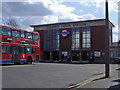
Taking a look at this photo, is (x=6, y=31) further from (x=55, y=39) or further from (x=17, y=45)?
(x=55, y=39)

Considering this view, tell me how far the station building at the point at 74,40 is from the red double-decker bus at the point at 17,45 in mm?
19717

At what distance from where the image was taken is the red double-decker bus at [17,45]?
772 inches

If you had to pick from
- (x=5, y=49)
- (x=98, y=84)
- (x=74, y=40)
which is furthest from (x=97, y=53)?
(x=98, y=84)

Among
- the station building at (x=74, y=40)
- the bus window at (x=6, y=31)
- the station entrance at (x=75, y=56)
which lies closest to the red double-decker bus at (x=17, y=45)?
the bus window at (x=6, y=31)

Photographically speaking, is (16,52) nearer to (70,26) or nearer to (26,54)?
(26,54)

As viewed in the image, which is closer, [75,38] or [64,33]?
[75,38]

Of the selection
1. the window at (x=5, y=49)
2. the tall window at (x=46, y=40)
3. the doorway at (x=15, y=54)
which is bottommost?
the doorway at (x=15, y=54)

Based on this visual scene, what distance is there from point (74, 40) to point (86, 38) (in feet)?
11.0

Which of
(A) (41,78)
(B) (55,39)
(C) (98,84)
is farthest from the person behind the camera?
(B) (55,39)

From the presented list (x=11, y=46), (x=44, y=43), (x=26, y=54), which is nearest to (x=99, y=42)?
(x=44, y=43)

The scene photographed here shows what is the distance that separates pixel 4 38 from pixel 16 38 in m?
1.95

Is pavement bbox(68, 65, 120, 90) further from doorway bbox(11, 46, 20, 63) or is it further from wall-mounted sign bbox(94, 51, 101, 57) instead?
wall-mounted sign bbox(94, 51, 101, 57)

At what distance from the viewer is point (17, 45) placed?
21531 mm

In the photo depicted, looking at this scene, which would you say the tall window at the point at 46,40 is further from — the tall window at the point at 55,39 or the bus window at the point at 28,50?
the bus window at the point at 28,50
